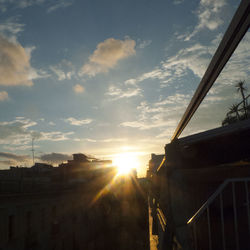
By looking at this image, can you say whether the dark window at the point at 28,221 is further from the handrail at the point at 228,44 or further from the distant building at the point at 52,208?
the handrail at the point at 228,44

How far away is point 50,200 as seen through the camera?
2872 centimetres

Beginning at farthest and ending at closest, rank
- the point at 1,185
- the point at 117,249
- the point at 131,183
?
the point at 131,183 < the point at 117,249 < the point at 1,185

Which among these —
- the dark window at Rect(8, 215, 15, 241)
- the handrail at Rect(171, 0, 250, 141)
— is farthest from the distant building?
the handrail at Rect(171, 0, 250, 141)

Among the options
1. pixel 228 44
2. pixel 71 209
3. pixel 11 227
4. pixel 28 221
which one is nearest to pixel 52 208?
pixel 28 221

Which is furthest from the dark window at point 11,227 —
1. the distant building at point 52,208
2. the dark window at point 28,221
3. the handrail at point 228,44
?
the handrail at point 228,44

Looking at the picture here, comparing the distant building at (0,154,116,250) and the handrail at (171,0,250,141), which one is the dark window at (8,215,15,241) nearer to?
the distant building at (0,154,116,250)

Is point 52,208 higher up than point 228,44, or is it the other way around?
point 228,44

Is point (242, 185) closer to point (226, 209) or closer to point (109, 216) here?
point (226, 209)

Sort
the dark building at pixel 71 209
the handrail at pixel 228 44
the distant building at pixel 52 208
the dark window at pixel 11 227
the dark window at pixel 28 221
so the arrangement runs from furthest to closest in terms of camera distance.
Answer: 1. the dark window at pixel 28 221
2. the dark building at pixel 71 209
3. the distant building at pixel 52 208
4. the dark window at pixel 11 227
5. the handrail at pixel 228 44

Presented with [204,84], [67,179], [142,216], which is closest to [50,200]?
[67,179]

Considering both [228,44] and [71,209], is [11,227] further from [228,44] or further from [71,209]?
[228,44]

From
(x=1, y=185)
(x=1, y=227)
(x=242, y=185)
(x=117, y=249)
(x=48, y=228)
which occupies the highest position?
(x=242, y=185)

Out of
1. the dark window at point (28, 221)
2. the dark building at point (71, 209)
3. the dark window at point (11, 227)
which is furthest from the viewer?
the dark window at point (28, 221)

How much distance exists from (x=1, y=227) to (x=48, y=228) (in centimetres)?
785
